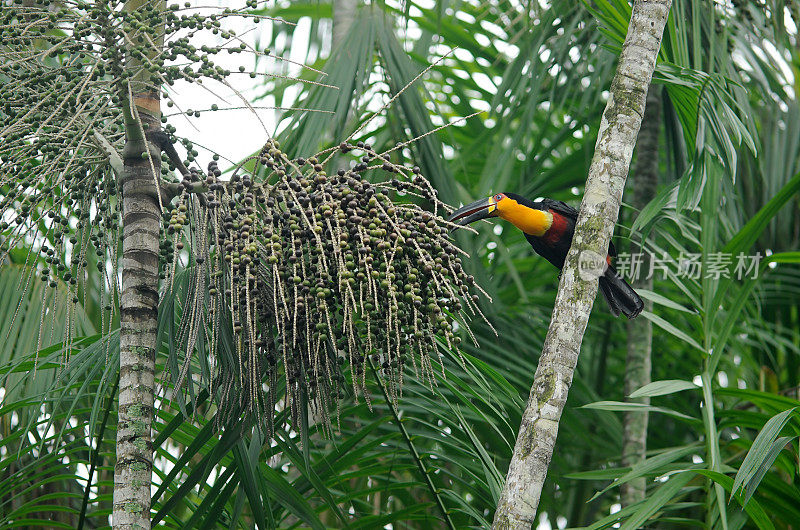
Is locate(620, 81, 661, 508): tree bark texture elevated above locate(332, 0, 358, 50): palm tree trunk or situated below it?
below

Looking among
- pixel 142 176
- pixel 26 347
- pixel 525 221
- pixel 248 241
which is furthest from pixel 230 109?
pixel 525 221

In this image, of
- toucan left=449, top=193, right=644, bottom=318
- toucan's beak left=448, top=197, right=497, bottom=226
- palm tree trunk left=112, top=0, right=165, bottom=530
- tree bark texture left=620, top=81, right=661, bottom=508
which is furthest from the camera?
tree bark texture left=620, top=81, right=661, bottom=508

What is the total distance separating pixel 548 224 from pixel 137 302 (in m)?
1.84

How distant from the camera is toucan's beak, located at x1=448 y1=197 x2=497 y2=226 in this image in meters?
2.89

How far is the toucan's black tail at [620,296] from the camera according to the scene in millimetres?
2934

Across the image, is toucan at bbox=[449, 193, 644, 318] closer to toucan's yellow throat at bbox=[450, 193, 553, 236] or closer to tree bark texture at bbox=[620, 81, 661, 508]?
toucan's yellow throat at bbox=[450, 193, 553, 236]

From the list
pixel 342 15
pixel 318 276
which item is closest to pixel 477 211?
pixel 318 276

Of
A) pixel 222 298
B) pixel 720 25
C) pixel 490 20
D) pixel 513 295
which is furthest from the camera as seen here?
pixel 490 20

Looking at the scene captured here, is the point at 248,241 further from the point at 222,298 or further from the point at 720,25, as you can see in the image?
the point at 720,25

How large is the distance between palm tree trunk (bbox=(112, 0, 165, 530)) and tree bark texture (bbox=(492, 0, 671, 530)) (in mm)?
753

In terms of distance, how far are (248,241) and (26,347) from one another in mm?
1321

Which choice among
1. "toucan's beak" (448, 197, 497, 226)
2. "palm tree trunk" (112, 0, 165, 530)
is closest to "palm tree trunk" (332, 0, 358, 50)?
"toucan's beak" (448, 197, 497, 226)

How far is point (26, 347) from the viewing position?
9.02ft

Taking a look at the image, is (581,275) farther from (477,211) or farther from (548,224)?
(548,224)
